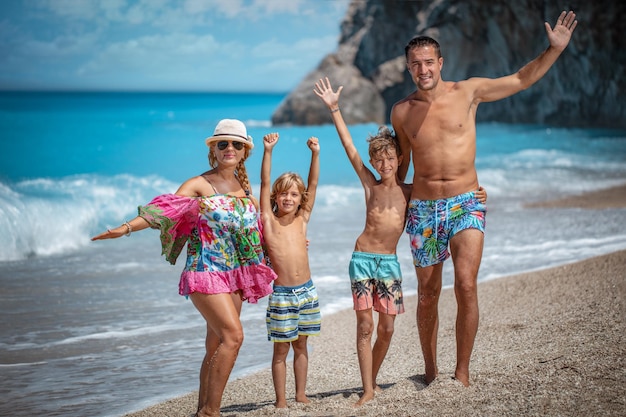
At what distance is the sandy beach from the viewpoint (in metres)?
3.62

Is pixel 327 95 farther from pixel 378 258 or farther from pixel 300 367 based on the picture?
pixel 300 367

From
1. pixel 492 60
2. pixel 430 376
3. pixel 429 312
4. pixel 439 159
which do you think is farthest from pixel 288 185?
pixel 492 60

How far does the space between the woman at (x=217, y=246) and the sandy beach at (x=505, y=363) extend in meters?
0.45

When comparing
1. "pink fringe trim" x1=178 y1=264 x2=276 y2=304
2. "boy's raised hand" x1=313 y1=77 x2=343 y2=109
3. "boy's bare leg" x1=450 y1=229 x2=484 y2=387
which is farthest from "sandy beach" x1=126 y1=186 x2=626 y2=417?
"boy's raised hand" x1=313 y1=77 x2=343 y2=109

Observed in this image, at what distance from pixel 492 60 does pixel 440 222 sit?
31.5 metres

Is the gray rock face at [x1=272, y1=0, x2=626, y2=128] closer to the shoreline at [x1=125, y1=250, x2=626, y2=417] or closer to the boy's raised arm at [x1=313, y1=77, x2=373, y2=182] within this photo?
the shoreline at [x1=125, y1=250, x2=626, y2=417]

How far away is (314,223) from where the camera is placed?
1122 centimetres

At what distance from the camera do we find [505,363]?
169 inches

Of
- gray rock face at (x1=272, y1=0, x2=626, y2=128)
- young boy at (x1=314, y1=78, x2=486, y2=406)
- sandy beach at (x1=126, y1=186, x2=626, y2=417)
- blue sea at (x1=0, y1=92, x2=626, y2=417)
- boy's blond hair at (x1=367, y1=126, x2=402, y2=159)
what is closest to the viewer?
sandy beach at (x1=126, y1=186, x2=626, y2=417)

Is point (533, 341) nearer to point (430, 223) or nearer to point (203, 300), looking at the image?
point (430, 223)

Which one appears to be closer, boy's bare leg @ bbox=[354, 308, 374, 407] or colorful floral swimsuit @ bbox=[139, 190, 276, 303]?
colorful floral swimsuit @ bbox=[139, 190, 276, 303]

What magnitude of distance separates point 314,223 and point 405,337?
5.73 meters

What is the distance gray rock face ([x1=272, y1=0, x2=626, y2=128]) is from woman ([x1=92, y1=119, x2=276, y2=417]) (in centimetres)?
2536

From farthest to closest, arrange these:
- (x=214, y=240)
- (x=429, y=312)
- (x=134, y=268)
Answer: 1. (x=134, y=268)
2. (x=429, y=312)
3. (x=214, y=240)
